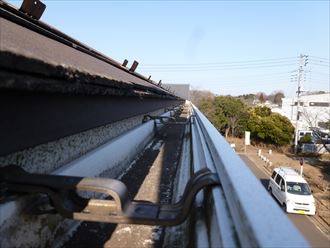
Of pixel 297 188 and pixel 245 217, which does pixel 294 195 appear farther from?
pixel 245 217

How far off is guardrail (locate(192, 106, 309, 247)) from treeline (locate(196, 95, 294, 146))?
39198 millimetres

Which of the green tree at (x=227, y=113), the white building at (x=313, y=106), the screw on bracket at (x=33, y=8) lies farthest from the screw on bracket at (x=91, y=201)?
the white building at (x=313, y=106)

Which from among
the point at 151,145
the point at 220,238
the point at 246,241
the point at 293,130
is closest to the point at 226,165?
the point at 220,238

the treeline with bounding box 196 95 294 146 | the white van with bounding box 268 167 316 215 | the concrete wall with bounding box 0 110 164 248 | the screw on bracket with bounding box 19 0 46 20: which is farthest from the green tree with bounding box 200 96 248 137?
the screw on bracket with bounding box 19 0 46 20

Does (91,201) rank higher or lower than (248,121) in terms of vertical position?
lower

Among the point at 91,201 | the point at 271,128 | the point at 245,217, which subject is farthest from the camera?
the point at 271,128

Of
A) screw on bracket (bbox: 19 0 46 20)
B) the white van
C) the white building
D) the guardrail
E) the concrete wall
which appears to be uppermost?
the white building

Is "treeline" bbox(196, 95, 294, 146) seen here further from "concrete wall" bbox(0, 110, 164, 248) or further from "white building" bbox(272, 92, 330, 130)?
"concrete wall" bbox(0, 110, 164, 248)

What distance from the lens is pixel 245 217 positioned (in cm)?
89

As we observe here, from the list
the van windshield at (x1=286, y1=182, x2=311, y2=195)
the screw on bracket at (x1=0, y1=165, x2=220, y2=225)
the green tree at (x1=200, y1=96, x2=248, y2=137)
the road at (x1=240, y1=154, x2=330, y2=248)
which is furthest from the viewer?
the green tree at (x1=200, y1=96, x2=248, y2=137)

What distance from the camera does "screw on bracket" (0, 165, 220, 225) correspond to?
51.1 inches

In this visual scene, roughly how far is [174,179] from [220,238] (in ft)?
6.55

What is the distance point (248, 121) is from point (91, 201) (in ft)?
142

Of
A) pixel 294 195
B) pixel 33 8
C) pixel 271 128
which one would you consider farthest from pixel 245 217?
pixel 271 128
